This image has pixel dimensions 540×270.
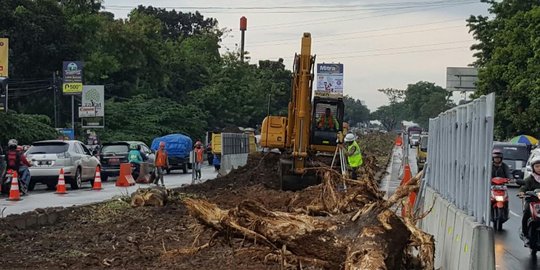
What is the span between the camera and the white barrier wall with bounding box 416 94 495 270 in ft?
23.1

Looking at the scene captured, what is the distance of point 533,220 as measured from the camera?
1117 cm

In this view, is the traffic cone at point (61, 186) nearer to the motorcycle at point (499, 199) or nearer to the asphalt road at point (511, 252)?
the asphalt road at point (511, 252)

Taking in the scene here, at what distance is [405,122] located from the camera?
595 ft

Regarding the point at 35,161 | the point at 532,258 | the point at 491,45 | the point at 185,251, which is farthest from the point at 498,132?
the point at 185,251

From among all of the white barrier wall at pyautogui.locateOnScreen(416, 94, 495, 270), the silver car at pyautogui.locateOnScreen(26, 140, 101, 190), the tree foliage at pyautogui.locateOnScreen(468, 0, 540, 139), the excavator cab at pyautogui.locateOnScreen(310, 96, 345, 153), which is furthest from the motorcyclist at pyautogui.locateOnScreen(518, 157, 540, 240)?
the tree foliage at pyautogui.locateOnScreen(468, 0, 540, 139)

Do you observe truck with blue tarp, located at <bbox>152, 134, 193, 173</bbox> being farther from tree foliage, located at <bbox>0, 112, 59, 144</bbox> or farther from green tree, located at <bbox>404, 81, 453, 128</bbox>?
green tree, located at <bbox>404, 81, 453, 128</bbox>

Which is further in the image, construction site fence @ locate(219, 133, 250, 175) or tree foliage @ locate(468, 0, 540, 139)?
tree foliage @ locate(468, 0, 540, 139)

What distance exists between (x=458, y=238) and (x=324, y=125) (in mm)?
14130

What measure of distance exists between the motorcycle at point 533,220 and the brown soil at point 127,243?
4.09 m

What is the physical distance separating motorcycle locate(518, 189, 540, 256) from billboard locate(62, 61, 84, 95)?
3536 centimetres

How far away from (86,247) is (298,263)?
11.9 ft

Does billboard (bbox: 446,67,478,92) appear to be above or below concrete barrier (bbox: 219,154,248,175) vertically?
above

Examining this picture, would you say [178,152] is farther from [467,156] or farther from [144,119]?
[467,156]

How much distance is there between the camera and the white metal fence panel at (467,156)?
7.14 metres
